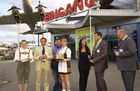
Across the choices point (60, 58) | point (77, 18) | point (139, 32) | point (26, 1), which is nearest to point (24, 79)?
point (60, 58)

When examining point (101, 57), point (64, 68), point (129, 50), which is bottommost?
point (64, 68)

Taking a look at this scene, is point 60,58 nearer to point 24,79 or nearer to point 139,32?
point 24,79

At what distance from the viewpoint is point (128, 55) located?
6.43m

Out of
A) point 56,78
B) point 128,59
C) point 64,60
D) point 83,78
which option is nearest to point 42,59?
point 64,60

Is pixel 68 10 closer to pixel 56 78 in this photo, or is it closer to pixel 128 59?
pixel 56 78

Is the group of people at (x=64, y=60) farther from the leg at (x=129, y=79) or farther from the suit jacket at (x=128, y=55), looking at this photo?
the leg at (x=129, y=79)

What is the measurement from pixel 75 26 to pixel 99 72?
24.4 meters

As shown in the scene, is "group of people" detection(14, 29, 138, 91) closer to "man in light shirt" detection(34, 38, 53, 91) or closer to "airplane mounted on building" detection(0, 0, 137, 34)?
"man in light shirt" detection(34, 38, 53, 91)

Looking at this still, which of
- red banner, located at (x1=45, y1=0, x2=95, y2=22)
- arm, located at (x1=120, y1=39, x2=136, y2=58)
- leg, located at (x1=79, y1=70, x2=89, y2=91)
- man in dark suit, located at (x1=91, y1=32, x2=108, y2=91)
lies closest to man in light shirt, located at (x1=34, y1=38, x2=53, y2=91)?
leg, located at (x1=79, y1=70, x2=89, y2=91)

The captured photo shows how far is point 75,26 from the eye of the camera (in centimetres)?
3156

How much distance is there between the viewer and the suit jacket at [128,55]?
643cm

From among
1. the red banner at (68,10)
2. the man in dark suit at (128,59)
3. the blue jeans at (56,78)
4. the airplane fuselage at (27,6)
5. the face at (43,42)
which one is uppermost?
the airplane fuselage at (27,6)

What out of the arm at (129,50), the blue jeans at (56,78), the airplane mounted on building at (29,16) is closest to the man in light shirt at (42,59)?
the blue jeans at (56,78)

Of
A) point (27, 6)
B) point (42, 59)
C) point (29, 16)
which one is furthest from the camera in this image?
point (29, 16)
